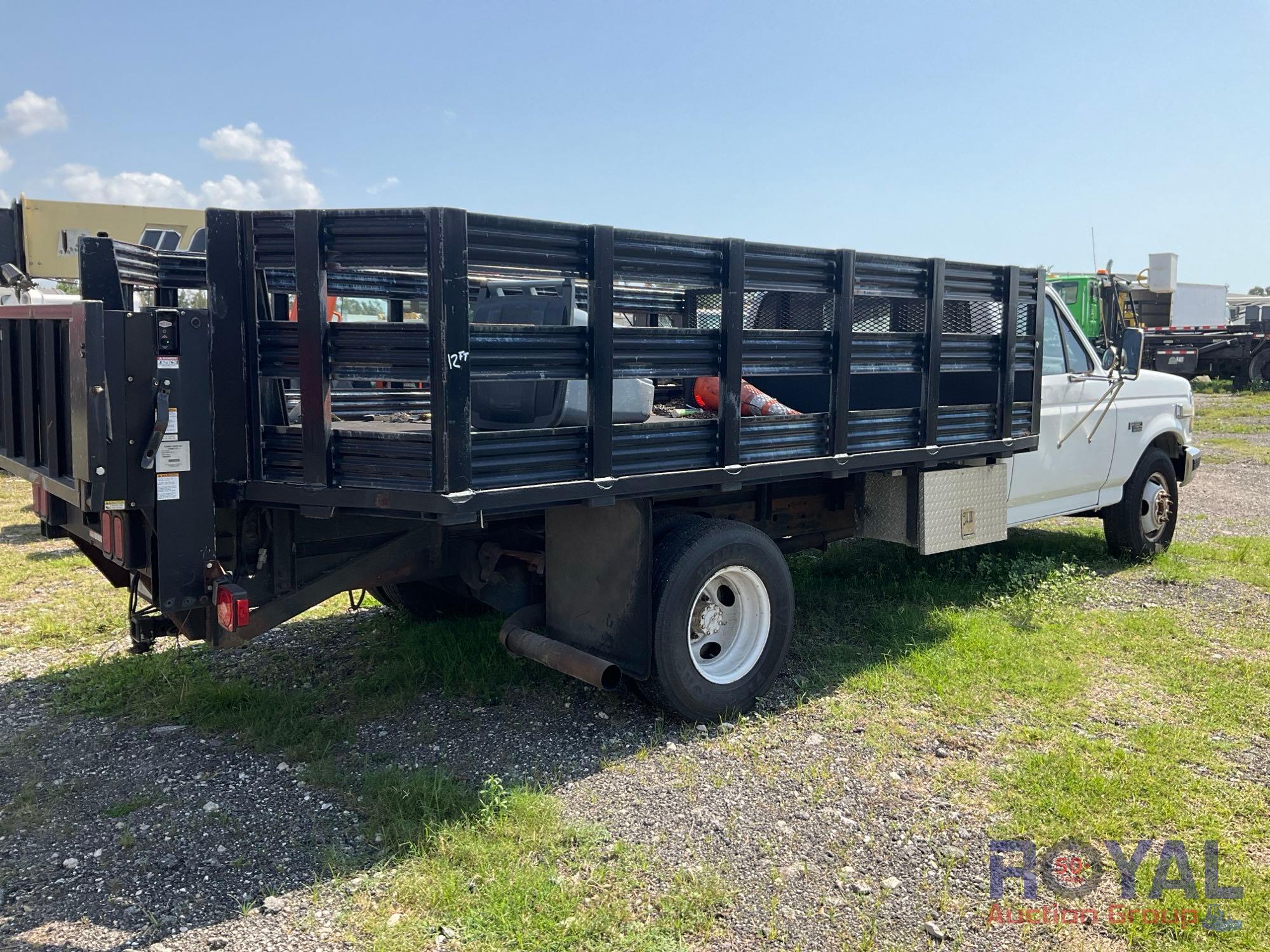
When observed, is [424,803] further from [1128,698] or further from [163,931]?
[1128,698]

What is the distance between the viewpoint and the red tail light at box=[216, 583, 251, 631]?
3539 mm

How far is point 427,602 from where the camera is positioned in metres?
5.80

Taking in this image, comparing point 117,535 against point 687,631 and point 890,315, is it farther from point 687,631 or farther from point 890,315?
point 890,315

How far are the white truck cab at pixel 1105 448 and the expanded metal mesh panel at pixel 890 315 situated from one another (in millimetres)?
1355

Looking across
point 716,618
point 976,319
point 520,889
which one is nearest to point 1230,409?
point 976,319

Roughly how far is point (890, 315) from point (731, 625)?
194cm

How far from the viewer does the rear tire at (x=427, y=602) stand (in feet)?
18.6

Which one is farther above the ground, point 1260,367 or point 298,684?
point 1260,367

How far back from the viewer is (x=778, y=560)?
479 cm

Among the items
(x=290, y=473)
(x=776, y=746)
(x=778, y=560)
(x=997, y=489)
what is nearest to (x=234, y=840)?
(x=290, y=473)

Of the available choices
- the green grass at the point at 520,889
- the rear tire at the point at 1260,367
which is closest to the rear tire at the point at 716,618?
the green grass at the point at 520,889

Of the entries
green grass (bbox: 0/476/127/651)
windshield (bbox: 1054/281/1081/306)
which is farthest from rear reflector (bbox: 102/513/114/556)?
windshield (bbox: 1054/281/1081/306)

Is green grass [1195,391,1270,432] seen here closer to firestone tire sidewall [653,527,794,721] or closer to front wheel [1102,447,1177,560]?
front wheel [1102,447,1177,560]

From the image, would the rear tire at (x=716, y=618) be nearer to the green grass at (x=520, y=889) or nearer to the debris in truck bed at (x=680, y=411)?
the debris in truck bed at (x=680, y=411)
